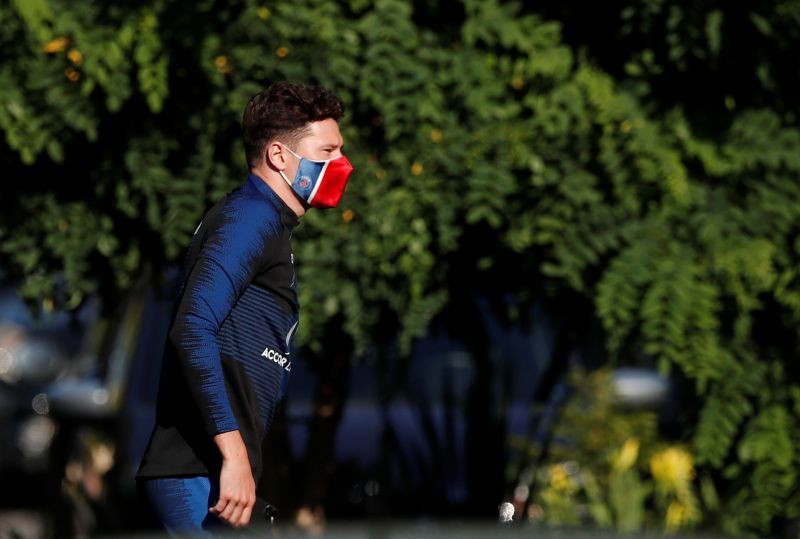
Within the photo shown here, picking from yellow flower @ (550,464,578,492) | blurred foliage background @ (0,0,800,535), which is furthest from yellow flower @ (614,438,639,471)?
blurred foliage background @ (0,0,800,535)

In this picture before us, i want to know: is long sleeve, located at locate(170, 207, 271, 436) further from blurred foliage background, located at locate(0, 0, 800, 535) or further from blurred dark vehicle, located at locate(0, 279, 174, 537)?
blurred dark vehicle, located at locate(0, 279, 174, 537)

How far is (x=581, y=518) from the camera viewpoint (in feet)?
22.6

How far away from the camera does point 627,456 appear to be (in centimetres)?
686

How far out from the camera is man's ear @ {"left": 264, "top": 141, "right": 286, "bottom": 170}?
3.44 m

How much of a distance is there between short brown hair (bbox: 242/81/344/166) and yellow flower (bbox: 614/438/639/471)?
3697 millimetres

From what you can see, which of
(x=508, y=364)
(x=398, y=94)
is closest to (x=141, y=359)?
(x=508, y=364)

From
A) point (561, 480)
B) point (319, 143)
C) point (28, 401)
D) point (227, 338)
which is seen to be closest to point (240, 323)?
point (227, 338)

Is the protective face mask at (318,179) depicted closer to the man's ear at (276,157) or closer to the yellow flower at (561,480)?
the man's ear at (276,157)

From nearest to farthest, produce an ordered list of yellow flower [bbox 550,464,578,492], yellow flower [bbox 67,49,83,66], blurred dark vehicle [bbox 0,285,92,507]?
yellow flower [bbox 67,49,83,66]
yellow flower [bbox 550,464,578,492]
blurred dark vehicle [bbox 0,285,92,507]

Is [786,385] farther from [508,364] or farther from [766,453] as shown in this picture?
[508,364]

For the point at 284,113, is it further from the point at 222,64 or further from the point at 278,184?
the point at 222,64

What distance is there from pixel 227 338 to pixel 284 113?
0.53 metres

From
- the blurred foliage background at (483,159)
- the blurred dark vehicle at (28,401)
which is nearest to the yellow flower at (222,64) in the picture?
the blurred foliage background at (483,159)

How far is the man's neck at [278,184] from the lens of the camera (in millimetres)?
3447
